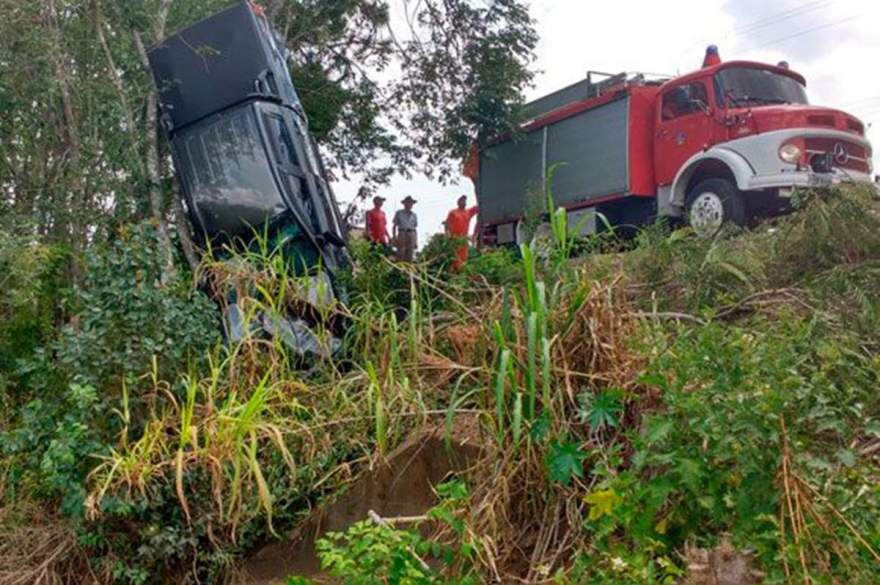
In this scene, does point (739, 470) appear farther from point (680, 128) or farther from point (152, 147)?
point (680, 128)

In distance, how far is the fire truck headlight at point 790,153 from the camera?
363 inches

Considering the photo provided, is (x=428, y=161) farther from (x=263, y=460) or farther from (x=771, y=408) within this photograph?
(x=771, y=408)

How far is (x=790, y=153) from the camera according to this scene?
9.24 meters

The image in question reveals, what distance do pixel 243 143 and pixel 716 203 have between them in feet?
17.6

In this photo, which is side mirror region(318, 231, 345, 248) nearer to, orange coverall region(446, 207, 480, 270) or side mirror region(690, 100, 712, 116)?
orange coverall region(446, 207, 480, 270)

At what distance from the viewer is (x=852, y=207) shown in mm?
5004

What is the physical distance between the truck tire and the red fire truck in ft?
0.05

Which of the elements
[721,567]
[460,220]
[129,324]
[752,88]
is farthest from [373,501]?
[460,220]

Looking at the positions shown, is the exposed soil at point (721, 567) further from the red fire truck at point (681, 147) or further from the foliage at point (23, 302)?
the red fire truck at point (681, 147)

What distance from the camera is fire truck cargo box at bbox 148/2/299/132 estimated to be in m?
6.88

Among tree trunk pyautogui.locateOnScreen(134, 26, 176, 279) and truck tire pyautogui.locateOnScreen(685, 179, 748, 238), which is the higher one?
tree trunk pyautogui.locateOnScreen(134, 26, 176, 279)

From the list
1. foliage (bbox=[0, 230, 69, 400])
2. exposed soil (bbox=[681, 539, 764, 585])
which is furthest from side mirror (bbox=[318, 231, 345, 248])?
exposed soil (bbox=[681, 539, 764, 585])

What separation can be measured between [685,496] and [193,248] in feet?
14.6

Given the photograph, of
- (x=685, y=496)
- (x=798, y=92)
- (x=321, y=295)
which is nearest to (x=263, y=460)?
(x=321, y=295)
